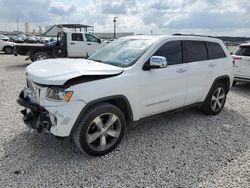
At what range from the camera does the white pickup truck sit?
1284 centimetres

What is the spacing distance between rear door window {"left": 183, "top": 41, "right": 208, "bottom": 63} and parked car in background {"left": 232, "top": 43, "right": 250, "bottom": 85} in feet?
11.7

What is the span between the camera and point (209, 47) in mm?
4875

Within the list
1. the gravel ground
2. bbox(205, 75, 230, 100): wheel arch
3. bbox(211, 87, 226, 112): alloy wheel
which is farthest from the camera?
bbox(211, 87, 226, 112): alloy wheel

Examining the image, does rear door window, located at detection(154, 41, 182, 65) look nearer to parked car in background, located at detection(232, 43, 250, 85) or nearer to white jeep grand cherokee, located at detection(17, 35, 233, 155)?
white jeep grand cherokee, located at detection(17, 35, 233, 155)

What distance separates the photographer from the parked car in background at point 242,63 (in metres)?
7.49

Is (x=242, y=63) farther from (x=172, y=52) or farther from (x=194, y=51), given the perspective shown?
(x=172, y=52)

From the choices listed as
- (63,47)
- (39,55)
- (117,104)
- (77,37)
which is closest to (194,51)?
(117,104)

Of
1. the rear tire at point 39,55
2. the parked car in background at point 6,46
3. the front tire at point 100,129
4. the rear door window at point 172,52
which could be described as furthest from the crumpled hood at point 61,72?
the parked car in background at point 6,46

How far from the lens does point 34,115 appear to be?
11.0 ft

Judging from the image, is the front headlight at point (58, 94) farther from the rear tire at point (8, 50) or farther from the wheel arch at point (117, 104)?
the rear tire at point (8, 50)

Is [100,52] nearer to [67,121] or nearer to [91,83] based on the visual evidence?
[91,83]

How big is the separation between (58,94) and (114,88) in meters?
0.75

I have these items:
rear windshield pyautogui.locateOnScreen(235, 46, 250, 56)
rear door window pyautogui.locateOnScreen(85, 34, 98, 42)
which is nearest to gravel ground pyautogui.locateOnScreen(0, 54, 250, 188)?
rear windshield pyautogui.locateOnScreen(235, 46, 250, 56)

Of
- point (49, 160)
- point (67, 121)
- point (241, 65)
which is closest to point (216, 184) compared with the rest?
point (67, 121)
